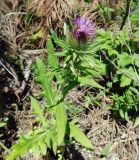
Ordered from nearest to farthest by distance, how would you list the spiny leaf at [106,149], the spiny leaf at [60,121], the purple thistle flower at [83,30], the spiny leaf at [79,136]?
the purple thistle flower at [83,30], the spiny leaf at [60,121], the spiny leaf at [79,136], the spiny leaf at [106,149]

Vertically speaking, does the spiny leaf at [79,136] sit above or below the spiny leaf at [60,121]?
below

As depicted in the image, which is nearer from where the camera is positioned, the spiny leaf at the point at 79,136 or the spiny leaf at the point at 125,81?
the spiny leaf at the point at 79,136

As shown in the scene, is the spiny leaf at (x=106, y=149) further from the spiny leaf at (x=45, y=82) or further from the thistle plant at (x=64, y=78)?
the spiny leaf at (x=45, y=82)

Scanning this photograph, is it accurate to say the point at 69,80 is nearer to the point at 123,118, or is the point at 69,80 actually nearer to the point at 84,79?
the point at 84,79

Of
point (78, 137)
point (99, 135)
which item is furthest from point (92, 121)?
point (78, 137)

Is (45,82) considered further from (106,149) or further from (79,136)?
(106,149)

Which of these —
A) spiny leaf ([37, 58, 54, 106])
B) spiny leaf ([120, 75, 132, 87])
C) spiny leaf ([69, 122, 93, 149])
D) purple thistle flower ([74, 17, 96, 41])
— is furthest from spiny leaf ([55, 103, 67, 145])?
spiny leaf ([120, 75, 132, 87])

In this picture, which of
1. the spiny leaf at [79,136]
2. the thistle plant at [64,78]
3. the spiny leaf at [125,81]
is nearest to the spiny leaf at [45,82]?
the thistle plant at [64,78]
